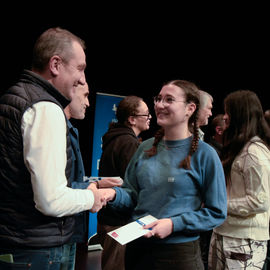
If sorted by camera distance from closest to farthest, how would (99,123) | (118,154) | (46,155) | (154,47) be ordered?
(46,155) < (118,154) < (99,123) < (154,47)

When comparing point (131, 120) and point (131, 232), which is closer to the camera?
point (131, 232)

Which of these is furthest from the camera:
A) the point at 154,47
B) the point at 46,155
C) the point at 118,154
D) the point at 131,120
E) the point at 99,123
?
the point at 154,47

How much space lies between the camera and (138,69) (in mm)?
5375

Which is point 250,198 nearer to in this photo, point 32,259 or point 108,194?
point 108,194

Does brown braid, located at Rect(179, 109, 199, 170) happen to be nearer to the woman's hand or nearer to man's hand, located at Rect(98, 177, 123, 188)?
the woman's hand

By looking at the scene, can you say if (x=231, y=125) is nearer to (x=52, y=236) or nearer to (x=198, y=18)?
(x=52, y=236)

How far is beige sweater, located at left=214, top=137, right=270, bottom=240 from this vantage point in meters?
1.89

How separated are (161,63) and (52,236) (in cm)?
462

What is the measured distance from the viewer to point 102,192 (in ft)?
5.00

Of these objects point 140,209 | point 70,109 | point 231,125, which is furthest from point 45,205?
point 231,125

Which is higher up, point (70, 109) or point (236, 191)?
point (70, 109)

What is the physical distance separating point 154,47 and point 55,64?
4.06 metres

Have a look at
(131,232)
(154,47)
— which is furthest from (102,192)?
(154,47)

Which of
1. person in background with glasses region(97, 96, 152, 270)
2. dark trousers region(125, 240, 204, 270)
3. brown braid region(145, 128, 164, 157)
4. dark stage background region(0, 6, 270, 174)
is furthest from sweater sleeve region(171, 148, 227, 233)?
dark stage background region(0, 6, 270, 174)
